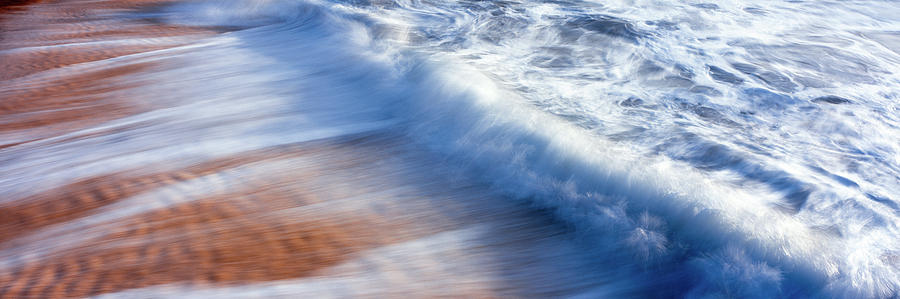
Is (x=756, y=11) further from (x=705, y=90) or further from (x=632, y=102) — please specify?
(x=632, y=102)

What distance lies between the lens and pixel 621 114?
8.34 feet

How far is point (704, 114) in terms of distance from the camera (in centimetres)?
257

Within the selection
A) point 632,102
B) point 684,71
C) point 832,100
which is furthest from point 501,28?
point 832,100

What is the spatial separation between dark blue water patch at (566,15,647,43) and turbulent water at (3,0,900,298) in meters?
0.02

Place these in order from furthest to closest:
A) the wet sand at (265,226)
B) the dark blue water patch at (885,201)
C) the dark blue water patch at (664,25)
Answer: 1. the dark blue water patch at (664,25)
2. the dark blue water patch at (885,201)
3. the wet sand at (265,226)

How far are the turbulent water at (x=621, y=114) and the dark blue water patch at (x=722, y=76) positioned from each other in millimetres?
15

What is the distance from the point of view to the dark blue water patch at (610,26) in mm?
3602

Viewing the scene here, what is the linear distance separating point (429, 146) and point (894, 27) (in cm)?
349

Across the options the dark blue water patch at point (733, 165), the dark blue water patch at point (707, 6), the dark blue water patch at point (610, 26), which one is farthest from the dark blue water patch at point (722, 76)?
the dark blue water patch at point (707, 6)

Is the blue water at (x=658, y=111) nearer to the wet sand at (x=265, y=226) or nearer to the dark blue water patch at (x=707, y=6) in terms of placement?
the dark blue water patch at (x=707, y=6)

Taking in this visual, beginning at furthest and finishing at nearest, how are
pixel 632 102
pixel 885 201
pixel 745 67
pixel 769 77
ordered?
pixel 745 67 < pixel 769 77 < pixel 632 102 < pixel 885 201

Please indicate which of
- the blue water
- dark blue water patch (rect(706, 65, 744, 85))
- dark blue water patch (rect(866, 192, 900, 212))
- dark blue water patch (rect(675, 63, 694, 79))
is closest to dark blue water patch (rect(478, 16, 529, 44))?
the blue water

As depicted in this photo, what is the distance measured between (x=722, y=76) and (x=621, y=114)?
837mm

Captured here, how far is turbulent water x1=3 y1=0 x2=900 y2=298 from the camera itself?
1725 millimetres
